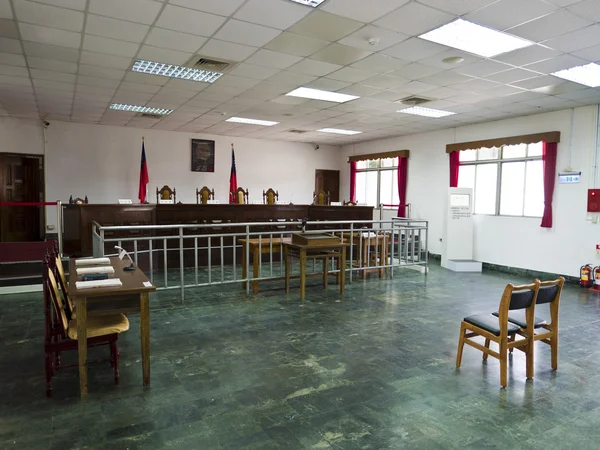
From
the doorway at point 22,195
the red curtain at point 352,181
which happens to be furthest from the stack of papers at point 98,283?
the red curtain at point 352,181

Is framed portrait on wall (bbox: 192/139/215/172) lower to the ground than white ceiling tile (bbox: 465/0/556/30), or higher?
lower

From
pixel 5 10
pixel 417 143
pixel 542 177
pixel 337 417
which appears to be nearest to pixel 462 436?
pixel 337 417

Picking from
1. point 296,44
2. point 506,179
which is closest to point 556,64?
point 296,44

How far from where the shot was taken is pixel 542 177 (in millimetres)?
7781

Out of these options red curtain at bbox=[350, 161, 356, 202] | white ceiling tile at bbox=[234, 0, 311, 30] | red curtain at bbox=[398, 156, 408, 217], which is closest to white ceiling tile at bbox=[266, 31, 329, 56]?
white ceiling tile at bbox=[234, 0, 311, 30]

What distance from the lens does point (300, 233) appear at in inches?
223

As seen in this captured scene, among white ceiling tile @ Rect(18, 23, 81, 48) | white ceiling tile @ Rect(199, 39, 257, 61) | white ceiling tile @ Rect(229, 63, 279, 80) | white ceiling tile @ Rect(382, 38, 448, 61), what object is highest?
white ceiling tile @ Rect(229, 63, 279, 80)

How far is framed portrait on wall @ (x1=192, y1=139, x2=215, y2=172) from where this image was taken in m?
11.1

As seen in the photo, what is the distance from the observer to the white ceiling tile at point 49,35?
4113 millimetres

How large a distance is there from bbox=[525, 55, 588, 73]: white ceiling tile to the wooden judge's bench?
12.9ft

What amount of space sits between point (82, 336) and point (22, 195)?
8.56 metres

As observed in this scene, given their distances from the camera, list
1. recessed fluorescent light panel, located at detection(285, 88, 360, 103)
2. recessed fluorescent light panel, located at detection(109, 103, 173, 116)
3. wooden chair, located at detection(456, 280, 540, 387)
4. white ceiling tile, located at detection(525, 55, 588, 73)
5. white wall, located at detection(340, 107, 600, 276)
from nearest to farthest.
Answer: wooden chair, located at detection(456, 280, 540, 387)
white ceiling tile, located at detection(525, 55, 588, 73)
recessed fluorescent light panel, located at detection(285, 88, 360, 103)
white wall, located at detection(340, 107, 600, 276)
recessed fluorescent light panel, located at detection(109, 103, 173, 116)

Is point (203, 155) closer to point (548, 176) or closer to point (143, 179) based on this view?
point (143, 179)

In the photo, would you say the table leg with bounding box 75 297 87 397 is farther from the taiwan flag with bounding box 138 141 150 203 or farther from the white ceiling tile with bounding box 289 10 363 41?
the taiwan flag with bounding box 138 141 150 203
